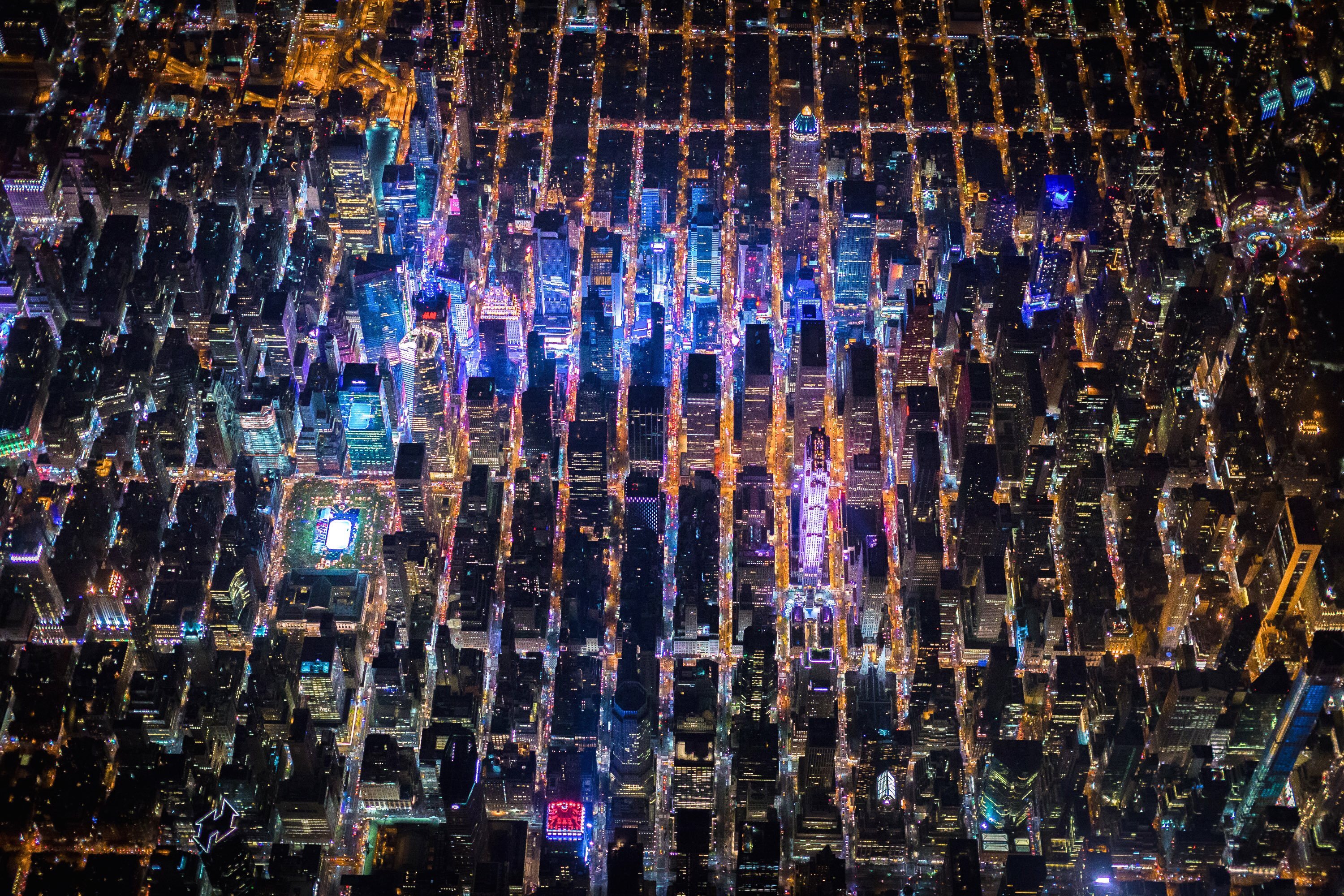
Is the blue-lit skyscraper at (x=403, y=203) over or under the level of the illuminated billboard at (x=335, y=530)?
over

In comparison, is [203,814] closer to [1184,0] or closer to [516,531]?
[516,531]

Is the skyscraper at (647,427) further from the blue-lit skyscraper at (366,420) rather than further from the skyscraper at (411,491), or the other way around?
the blue-lit skyscraper at (366,420)

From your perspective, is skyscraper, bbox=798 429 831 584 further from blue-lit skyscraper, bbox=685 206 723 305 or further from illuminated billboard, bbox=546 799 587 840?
illuminated billboard, bbox=546 799 587 840

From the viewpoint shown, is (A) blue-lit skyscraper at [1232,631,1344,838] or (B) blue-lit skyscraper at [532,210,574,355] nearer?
(A) blue-lit skyscraper at [1232,631,1344,838]

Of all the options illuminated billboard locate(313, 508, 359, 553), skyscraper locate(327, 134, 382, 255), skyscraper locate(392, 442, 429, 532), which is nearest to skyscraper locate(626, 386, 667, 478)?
skyscraper locate(392, 442, 429, 532)

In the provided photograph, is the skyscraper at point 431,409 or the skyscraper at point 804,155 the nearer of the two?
the skyscraper at point 431,409

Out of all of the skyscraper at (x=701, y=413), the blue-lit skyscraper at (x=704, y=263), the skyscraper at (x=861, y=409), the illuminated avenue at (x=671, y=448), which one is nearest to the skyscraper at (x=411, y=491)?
the illuminated avenue at (x=671, y=448)

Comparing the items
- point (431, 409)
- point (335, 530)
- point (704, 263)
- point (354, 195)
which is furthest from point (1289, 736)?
point (354, 195)

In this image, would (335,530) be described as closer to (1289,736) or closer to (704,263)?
(704,263)
